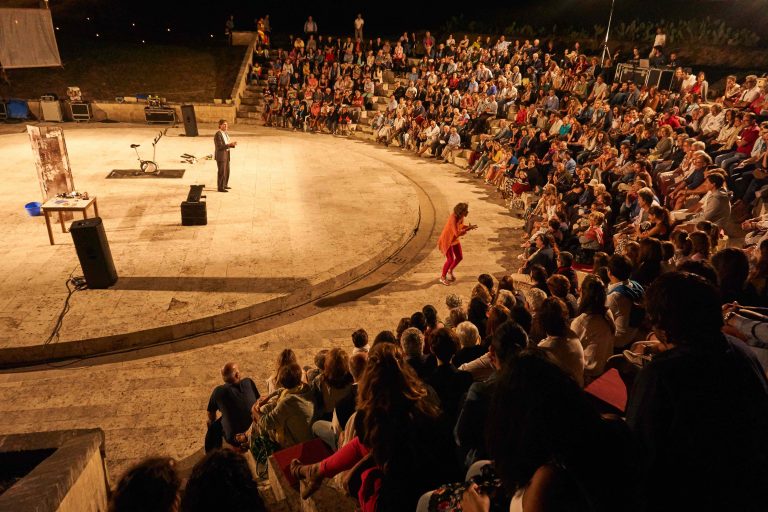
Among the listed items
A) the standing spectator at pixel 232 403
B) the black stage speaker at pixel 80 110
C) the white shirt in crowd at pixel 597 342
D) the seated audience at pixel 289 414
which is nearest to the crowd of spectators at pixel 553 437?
Result: the seated audience at pixel 289 414

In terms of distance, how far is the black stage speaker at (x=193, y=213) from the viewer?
9.78m

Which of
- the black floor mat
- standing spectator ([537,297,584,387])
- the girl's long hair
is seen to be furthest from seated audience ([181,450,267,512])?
the black floor mat

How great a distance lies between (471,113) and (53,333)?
15.0 m

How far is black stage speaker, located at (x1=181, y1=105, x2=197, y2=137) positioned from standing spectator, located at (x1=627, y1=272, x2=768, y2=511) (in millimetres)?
18884

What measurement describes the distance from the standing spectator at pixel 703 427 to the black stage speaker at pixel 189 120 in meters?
18.9

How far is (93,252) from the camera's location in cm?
722

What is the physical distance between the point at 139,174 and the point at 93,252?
6.70 m

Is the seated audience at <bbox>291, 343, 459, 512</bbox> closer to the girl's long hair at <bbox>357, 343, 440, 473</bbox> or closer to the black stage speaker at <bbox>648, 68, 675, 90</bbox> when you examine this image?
the girl's long hair at <bbox>357, 343, 440, 473</bbox>

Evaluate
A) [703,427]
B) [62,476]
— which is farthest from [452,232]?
[703,427]

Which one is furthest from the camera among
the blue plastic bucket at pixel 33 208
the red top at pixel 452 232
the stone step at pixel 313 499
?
the blue plastic bucket at pixel 33 208

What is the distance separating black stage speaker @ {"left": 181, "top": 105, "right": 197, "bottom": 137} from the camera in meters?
18.1

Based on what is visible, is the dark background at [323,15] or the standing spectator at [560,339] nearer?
the standing spectator at [560,339]

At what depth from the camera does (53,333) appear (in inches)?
251

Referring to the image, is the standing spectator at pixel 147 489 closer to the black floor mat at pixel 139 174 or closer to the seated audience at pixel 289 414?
the seated audience at pixel 289 414
